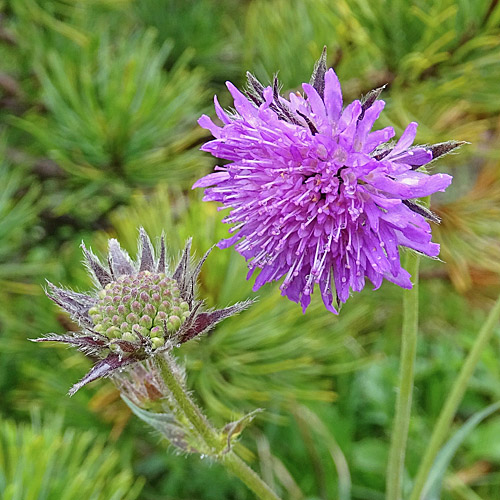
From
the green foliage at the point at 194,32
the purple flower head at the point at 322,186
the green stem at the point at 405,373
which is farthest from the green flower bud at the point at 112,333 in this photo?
the green foliage at the point at 194,32

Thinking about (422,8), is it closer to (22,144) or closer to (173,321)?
(173,321)

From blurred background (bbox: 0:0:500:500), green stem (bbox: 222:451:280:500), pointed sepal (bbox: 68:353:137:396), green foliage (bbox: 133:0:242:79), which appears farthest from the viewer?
green foliage (bbox: 133:0:242:79)

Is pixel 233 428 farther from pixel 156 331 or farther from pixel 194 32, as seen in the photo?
pixel 194 32

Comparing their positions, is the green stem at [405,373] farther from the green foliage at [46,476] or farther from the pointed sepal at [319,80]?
the green foliage at [46,476]

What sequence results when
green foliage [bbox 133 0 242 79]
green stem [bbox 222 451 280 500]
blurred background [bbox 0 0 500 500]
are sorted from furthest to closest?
green foliage [bbox 133 0 242 79]
blurred background [bbox 0 0 500 500]
green stem [bbox 222 451 280 500]

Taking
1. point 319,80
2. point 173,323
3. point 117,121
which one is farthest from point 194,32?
point 173,323

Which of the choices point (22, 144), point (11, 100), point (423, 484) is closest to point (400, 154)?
point (423, 484)

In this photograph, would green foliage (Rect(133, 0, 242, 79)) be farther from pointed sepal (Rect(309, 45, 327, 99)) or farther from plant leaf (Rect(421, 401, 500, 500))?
plant leaf (Rect(421, 401, 500, 500))

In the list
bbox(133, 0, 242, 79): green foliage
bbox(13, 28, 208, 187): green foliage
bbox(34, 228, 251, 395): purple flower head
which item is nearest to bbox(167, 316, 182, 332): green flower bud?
bbox(34, 228, 251, 395): purple flower head
